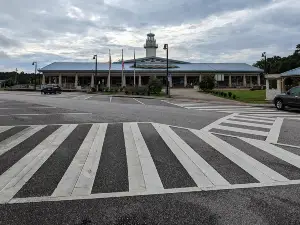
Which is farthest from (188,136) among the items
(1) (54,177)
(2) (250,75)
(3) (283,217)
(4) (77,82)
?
(2) (250,75)

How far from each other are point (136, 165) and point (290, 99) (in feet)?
55.5

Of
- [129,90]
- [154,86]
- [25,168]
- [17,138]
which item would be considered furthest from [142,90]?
[25,168]

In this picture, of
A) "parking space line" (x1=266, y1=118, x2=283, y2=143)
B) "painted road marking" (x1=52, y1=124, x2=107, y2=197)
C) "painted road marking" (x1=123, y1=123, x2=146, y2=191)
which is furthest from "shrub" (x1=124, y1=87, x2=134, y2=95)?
"painted road marking" (x1=52, y1=124, x2=107, y2=197)

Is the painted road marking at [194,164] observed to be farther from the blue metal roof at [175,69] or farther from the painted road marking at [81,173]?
the blue metal roof at [175,69]

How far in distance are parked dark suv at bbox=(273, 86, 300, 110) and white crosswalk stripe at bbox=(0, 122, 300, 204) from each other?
12.2 meters

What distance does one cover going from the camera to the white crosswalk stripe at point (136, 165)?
4.58 metres

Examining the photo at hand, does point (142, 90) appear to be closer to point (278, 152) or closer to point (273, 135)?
point (273, 135)

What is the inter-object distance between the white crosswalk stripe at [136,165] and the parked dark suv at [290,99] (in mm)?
12210

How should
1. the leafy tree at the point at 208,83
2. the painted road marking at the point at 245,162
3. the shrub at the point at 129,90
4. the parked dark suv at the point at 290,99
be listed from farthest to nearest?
the leafy tree at the point at 208,83 → the shrub at the point at 129,90 → the parked dark suv at the point at 290,99 → the painted road marking at the point at 245,162

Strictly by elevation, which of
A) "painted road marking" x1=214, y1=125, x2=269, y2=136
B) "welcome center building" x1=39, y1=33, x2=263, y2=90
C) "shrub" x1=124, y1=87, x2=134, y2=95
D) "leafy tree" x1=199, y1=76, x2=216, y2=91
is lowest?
"painted road marking" x1=214, y1=125, x2=269, y2=136

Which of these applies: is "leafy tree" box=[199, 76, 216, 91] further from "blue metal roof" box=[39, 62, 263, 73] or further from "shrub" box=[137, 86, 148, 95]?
"blue metal roof" box=[39, 62, 263, 73]

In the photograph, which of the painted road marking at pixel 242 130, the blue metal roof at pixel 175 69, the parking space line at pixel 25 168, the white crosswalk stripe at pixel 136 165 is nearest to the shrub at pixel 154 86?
the blue metal roof at pixel 175 69

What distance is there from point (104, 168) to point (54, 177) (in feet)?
3.17

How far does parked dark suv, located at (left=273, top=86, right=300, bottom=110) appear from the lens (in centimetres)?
1930
